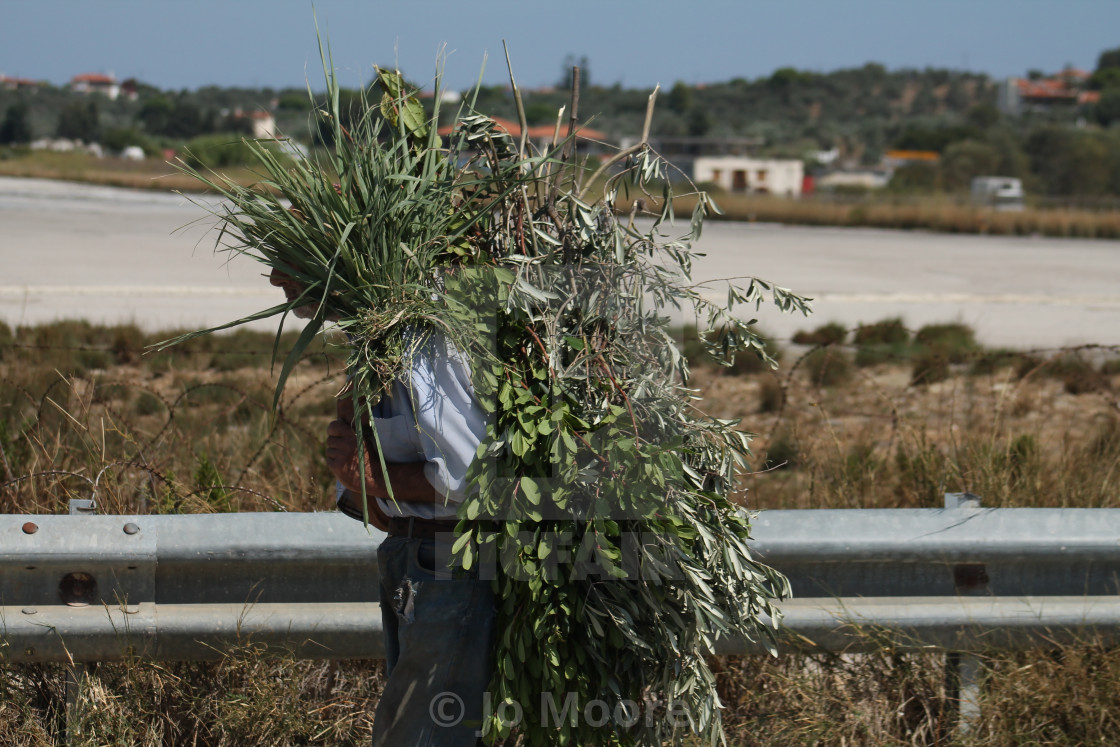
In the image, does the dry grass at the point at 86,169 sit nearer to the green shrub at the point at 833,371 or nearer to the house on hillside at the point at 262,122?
the green shrub at the point at 833,371

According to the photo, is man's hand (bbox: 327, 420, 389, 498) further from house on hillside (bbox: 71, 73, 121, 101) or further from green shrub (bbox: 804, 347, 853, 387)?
house on hillside (bbox: 71, 73, 121, 101)

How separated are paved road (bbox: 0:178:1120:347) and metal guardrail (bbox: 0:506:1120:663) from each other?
2.35 metres

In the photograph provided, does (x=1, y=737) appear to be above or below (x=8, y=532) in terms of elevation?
below

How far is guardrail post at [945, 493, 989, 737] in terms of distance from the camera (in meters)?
3.20

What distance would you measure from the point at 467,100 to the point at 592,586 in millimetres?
1189

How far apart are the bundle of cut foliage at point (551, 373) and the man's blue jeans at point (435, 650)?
7cm

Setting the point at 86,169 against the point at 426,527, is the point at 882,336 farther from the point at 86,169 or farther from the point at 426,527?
the point at 86,169

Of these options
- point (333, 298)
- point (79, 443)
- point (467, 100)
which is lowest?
Answer: point (79, 443)

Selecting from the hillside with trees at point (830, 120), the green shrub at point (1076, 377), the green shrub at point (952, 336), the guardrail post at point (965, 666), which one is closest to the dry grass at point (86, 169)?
the hillside with trees at point (830, 120)

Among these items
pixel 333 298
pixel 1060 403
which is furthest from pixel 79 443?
pixel 1060 403

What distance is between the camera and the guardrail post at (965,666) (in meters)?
3.20

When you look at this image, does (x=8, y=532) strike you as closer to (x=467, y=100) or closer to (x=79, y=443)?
(x=467, y=100)

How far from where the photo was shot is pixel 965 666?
322 centimetres

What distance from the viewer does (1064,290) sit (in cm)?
1838
